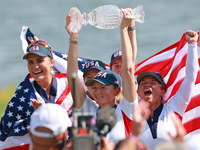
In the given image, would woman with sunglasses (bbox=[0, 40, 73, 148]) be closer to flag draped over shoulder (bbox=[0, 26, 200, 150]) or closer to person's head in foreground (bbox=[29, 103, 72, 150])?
flag draped over shoulder (bbox=[0, 26, 200, 150])

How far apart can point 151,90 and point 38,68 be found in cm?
153

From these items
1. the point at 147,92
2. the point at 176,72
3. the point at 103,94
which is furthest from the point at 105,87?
the point at 176,72

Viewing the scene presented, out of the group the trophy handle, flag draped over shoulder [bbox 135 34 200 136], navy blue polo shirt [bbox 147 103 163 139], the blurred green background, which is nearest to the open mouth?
navy blue polo shirt [bbox 147 103 163 139]

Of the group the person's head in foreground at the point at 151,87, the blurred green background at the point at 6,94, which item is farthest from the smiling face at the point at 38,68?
the blurred green background at the point at 6,94

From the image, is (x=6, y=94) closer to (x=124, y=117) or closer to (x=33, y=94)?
(x=33, y=94)

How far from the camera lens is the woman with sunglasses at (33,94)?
4.76 m

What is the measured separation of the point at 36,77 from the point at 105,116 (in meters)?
2.17

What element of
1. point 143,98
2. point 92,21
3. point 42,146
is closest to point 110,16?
point 92,21

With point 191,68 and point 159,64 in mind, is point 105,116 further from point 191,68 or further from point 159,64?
point 159,64

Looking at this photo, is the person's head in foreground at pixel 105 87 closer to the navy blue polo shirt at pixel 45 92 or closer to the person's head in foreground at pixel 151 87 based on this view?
the person's head in foreground at pixel 151 87

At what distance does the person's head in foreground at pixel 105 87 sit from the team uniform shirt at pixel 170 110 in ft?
1.72

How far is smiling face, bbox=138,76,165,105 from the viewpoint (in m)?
4.52

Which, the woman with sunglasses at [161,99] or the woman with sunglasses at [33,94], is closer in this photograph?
the woman with sunglasses at [161,99]

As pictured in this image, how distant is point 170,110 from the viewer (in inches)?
169
